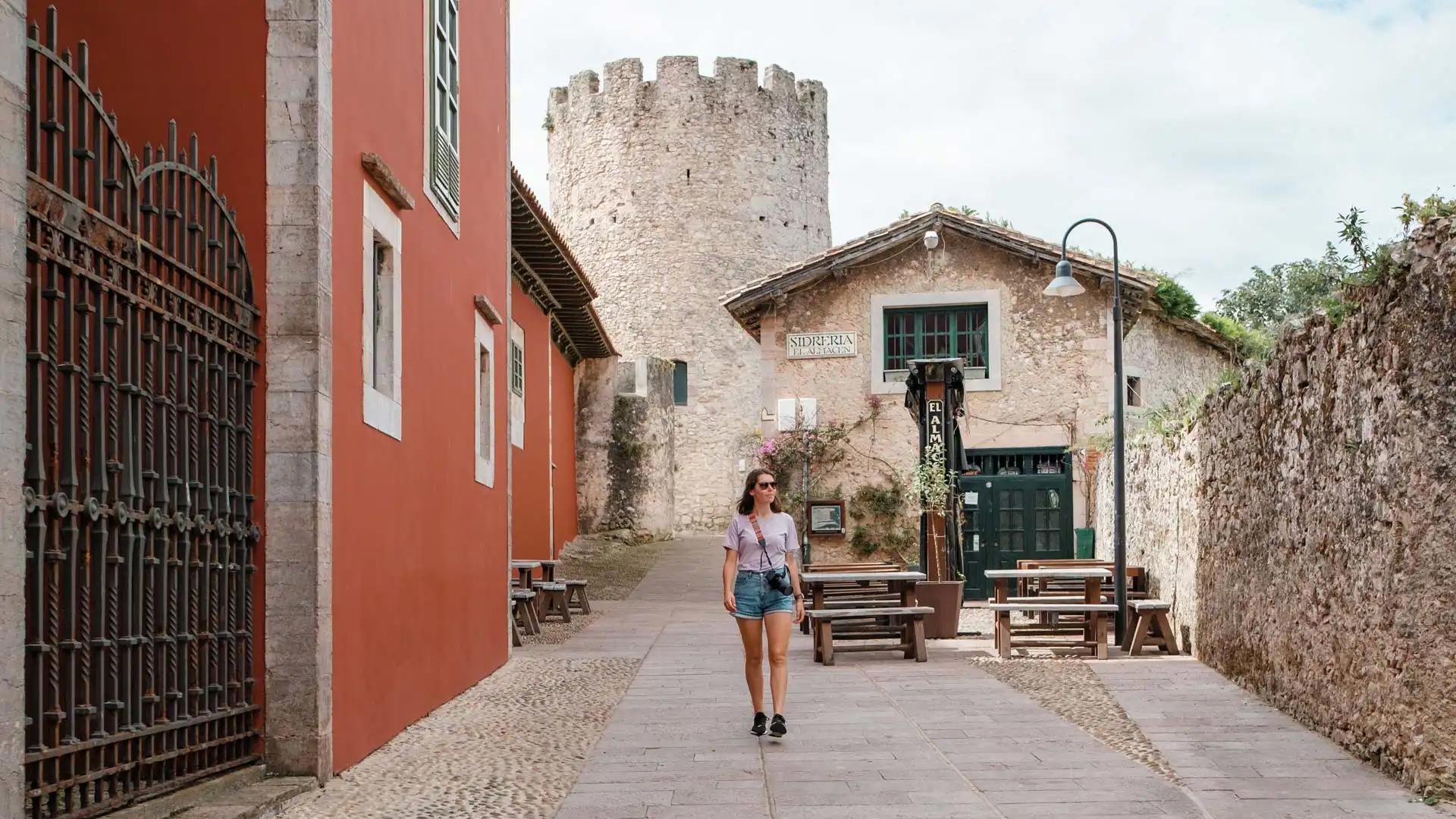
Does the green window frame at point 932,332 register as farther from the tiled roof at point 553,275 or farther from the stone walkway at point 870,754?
the stone walkway at point 870,754

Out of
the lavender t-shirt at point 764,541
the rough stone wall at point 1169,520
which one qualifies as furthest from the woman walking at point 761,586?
the rough stone wall at point 1169,520

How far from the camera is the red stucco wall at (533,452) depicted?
1927cm

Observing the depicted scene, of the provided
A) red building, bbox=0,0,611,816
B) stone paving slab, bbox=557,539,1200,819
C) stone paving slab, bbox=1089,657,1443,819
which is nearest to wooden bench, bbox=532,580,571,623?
stone paving slab, bbox=557,539,1200,819

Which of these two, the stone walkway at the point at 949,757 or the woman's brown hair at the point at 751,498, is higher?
the woman's brown hair at the point at 751,498

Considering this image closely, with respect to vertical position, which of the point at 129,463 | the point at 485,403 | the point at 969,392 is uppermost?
the point at 969,392

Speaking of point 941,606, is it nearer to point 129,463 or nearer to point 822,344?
point 822,344

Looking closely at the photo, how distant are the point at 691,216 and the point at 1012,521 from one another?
19.2 meters

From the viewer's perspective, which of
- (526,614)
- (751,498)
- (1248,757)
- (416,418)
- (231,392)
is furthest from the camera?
(526,614)

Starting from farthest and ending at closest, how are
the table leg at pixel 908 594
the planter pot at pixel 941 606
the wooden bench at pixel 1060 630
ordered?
the planter pot at pixel 941 606
the table leg at pixel 908 594
the wooden bench at pixel 1060 630

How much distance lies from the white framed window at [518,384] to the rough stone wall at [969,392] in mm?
3434

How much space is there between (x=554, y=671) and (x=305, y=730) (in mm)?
5215

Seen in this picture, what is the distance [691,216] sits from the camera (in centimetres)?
3647

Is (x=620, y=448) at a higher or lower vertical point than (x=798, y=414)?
lower

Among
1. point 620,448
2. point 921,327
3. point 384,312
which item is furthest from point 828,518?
point 384,312
